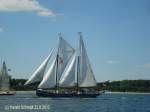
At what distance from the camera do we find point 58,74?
110312mm

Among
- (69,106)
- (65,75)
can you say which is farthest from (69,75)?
(69,106)

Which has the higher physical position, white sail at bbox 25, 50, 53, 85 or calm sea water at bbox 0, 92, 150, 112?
white sail at bbox 25, 50, 53, 85

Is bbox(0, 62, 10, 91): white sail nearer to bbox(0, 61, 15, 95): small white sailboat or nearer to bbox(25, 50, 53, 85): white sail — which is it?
bbox(0, 61, 15, 95): small white sailboat

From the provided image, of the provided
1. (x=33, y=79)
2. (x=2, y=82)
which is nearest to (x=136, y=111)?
(x=33, y=79)

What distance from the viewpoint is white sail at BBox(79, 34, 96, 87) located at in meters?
107

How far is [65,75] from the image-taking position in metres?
108

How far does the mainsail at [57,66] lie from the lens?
4237 inches

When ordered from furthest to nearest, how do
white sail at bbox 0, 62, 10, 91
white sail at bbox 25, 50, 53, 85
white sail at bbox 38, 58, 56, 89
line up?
white sail at bbox 0, 62, 10, 91
white sail at bbox 38, 58, 56, 89
white sail at bbox 25, 50, 53, 85

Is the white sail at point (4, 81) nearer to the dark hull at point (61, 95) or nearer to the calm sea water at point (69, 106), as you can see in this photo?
the dark hull at point (61, 95)

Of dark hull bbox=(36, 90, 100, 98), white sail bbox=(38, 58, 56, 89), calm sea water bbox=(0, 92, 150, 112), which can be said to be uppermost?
white sail bbox=(38, 58, 56, 89)

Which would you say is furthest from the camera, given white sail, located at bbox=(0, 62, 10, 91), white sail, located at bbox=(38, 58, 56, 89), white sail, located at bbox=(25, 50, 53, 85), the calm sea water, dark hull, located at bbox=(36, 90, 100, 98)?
white sail, located at bbox=(0, 62, 10, 91)

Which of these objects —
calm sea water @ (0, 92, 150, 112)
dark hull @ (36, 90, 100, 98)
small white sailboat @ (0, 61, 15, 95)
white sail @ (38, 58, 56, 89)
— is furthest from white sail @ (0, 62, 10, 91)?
calm sea water @ (0, 92, 150, 112)

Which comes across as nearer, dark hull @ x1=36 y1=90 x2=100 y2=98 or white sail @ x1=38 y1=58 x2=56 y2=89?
white sail @ x1=38 y1=58 x2=56 y2=89

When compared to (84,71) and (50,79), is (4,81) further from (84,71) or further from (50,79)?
(84,71)
